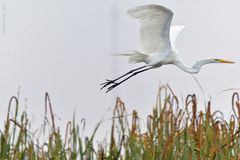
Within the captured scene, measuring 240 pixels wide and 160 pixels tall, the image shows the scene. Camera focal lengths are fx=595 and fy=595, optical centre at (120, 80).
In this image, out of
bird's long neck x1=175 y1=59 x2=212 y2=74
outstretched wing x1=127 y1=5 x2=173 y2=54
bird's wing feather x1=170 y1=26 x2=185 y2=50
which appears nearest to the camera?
outstretched wing x1=127 y1=5 x2=173 y2=54

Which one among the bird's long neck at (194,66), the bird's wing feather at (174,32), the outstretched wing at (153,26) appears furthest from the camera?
the bird's wing feather at (174,32)

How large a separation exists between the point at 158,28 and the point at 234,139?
2.79 meters

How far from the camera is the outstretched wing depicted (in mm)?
4930

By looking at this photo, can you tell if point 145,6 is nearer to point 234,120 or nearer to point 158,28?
point 158,28

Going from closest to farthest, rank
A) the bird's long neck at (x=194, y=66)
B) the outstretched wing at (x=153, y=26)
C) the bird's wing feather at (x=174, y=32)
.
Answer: the outstretched wing at (x=153, y=26)
the bird's long neck at (x=194, y=66)
the bird's wing feather at (x=174, y=32)

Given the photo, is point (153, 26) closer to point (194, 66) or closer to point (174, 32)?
point (194, 66)

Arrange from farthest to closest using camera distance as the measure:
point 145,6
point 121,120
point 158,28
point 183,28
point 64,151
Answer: point 183,28, point 158,28, point 145,6, point 121,120, point 64,151

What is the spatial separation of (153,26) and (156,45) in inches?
12.7

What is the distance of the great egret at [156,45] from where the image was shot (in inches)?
203

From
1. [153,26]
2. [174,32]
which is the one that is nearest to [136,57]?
[153,26]

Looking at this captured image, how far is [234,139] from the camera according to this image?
9.37ft

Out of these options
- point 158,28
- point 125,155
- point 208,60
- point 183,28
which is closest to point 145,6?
point 158,28

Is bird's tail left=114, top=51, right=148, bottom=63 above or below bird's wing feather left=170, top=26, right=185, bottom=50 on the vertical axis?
below

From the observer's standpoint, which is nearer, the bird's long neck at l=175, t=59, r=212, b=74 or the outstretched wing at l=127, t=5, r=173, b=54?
the outstretched wing at l=127, t=5, r=173, b=54
